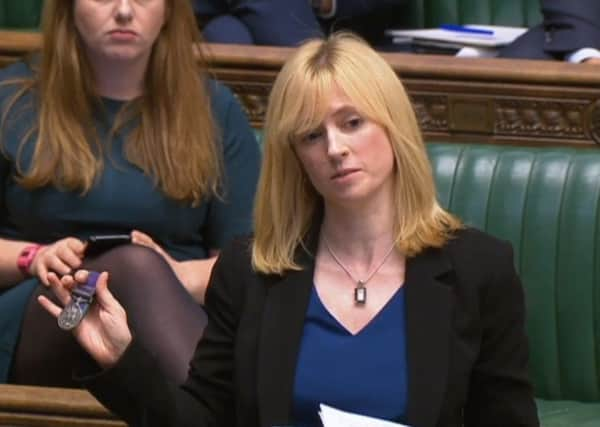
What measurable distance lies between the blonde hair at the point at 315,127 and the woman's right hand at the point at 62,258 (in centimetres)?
47

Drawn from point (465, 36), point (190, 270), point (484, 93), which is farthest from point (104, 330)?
point (465, 36)

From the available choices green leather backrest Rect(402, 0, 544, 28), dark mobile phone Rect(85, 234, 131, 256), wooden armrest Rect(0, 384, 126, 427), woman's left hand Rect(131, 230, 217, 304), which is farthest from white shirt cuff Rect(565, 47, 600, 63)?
wooden armrest Rect(0, 384, 126, 427)

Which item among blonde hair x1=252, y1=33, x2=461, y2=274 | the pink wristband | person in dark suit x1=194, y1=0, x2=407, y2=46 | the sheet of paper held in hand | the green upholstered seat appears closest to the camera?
the sheet of paper held in hand

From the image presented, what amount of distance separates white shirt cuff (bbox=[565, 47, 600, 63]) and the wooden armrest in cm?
146

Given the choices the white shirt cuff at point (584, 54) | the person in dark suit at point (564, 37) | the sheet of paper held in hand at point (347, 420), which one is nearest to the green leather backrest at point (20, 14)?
the person in dark suit at point (564, 37)

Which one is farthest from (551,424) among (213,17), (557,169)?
(213,17)

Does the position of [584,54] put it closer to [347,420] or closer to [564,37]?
[564,37]

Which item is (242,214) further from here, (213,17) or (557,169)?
(213,17)

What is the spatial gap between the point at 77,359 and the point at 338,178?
570 mm

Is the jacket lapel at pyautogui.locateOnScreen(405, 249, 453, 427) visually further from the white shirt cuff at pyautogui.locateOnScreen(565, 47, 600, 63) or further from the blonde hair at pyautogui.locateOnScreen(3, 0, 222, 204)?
the white shirt cuff at pyautogui.locateOnScreen(565, 47, 600, 63)

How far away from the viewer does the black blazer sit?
70.3 inches

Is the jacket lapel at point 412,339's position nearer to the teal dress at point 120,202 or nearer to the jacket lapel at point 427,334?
the jacket lapel at point 427,334

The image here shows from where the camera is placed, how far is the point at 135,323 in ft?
7.23

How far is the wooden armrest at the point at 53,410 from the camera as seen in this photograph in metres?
1.94
